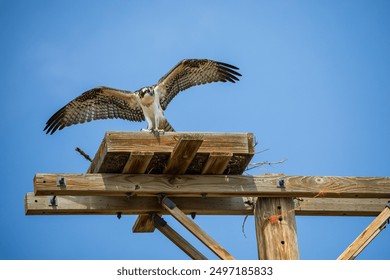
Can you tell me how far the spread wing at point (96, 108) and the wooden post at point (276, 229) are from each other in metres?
2.59

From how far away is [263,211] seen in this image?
299 inches

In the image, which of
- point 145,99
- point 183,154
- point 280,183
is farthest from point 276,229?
point 145,99

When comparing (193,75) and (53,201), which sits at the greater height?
(193,75)

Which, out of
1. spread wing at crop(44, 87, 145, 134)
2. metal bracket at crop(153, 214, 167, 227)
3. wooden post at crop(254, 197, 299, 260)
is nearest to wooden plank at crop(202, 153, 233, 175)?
wooden post at crop(254, 197, 299, 260)

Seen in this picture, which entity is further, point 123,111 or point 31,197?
point 123,111

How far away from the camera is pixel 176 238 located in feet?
25.8

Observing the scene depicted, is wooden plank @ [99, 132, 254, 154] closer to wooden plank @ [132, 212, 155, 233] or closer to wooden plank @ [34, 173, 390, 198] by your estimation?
wooden plank @ [34, 173, 390, 198]

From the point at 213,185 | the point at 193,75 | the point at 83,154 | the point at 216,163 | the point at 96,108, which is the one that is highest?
the point at 193,75

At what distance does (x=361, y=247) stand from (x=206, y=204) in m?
1.32

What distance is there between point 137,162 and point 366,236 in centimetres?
190

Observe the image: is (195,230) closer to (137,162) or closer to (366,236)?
(137,162)

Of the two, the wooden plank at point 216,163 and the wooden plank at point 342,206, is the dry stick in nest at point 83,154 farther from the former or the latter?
the wooden plank at point 342,206
